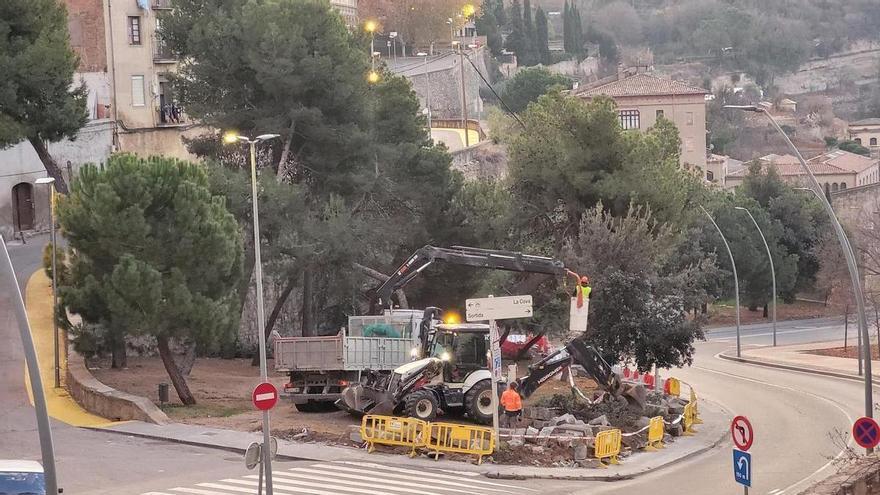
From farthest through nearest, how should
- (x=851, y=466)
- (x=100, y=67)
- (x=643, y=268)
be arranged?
(x=100, y=67)
(x=643, y=268)
(x=851, y=466)

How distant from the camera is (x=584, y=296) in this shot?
114 ft

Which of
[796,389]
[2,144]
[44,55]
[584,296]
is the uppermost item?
[44,55]

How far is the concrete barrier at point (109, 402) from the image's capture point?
3403 centimetres

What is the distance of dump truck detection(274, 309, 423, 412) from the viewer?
34.3m

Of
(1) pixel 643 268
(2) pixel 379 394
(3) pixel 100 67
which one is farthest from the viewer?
(3) pixel 100 67

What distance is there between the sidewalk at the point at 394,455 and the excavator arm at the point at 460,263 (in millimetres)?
5882

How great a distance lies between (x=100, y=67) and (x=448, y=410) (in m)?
37.2

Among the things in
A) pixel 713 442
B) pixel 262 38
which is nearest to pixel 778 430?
pixel 713 442

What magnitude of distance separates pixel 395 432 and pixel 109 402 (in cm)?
813

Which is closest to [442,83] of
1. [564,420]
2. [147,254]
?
[147,254]

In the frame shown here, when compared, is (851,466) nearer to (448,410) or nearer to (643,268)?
(448,410)

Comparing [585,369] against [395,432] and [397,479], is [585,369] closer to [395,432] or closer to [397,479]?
[395,432]

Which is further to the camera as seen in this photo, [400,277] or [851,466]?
[400,277]

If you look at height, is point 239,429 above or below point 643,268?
below
